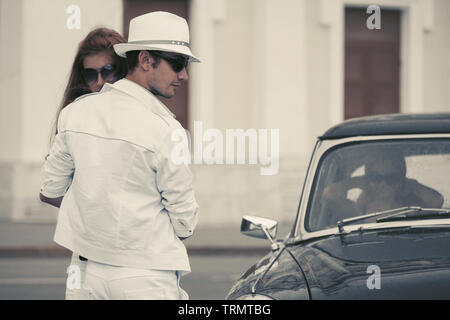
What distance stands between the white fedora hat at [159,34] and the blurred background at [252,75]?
12223mm

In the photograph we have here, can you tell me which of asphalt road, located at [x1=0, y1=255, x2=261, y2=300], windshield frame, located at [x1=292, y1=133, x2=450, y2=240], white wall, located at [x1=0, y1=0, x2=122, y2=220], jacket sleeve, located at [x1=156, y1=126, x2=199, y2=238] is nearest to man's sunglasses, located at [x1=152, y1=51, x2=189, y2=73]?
jacket sleeve, located at [x1=156, y1=126, x2=199, y2=238]

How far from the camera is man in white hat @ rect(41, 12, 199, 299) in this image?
2.47 meters

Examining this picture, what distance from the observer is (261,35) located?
55.8 ft

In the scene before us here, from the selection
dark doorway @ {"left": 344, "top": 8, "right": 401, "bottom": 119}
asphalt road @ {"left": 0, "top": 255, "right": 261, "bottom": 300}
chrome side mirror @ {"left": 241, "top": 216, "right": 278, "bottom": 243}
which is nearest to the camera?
chrome side mirror @ {"left": 241, "top": 216, "right": 278, "bottom": 243}

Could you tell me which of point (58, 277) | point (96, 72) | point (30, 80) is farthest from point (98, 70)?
point (30, 80)

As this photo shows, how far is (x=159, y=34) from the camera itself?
2578 mm

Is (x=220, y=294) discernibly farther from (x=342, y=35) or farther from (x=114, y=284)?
(x=342, y=35)

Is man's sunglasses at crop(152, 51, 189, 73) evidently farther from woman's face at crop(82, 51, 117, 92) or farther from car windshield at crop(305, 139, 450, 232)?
car windshield at crop(305, 139, 450, 232)

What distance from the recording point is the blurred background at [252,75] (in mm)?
15945

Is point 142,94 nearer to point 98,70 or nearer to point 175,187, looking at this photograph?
point 175,187

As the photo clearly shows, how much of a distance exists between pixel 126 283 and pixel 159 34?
0.80 meters

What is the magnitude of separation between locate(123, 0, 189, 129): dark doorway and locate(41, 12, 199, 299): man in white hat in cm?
1401

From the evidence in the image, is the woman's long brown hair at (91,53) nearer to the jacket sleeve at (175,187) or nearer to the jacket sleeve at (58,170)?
the jacket sleeve at (58,170)
